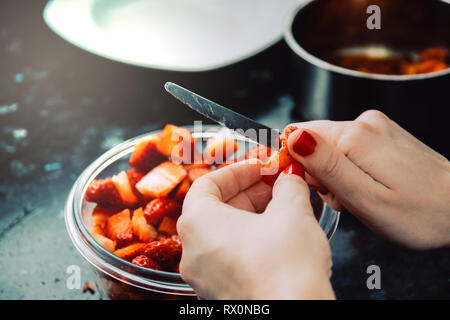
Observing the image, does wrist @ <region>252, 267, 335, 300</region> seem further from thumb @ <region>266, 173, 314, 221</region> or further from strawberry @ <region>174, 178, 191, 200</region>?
strawberry @ <region>174, 178, 191, 200</region>

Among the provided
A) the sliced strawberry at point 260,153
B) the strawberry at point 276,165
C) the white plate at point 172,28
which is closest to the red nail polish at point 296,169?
the strawberry at point 276,165

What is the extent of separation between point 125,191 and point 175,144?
5.2 inches

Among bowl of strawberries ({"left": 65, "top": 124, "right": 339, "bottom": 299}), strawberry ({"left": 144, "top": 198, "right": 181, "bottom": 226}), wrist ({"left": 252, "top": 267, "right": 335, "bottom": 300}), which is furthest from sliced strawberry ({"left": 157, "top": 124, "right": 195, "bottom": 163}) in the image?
wrist ({"left": 252, "top": 267, "right": 335, "bottom": 300})

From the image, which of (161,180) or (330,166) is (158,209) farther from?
(330,166)

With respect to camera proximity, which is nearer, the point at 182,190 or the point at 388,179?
the point at 388,179

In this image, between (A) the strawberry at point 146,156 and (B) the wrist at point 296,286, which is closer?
(B) the wrist at point 296,286

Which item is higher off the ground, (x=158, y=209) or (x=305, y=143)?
(x=305, y=143)

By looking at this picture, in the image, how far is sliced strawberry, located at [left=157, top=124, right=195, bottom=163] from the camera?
84cm

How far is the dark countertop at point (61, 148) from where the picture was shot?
0.78m

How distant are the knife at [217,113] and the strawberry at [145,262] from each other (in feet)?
0.78

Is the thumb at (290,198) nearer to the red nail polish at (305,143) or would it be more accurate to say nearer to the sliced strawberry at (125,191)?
the red nail polish at (305,143)

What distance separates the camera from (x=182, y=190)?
0.80 meters

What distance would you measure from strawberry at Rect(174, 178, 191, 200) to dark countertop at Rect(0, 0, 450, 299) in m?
0.20

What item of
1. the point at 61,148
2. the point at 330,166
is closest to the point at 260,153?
the point at 330,166
